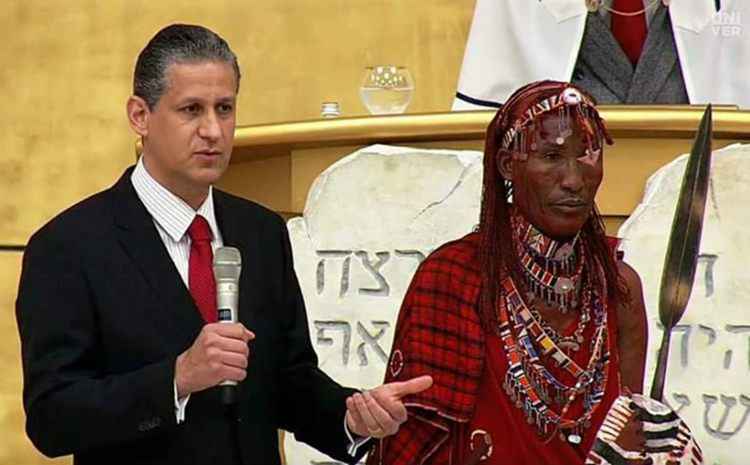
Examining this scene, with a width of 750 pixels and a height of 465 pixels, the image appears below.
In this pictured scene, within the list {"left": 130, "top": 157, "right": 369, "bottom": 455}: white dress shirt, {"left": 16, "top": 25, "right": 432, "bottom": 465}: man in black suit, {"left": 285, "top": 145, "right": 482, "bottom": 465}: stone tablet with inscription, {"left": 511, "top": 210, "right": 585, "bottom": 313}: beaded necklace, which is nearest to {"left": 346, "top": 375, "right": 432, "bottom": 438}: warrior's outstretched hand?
{"left": 16, "top": 25, "right": 432, "bottom": 465}: man in black suit

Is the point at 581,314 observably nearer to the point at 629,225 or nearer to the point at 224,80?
the point at 224,80

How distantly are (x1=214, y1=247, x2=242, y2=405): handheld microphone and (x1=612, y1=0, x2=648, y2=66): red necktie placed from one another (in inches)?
78.8

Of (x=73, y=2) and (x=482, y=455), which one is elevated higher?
(x=73, y=2)

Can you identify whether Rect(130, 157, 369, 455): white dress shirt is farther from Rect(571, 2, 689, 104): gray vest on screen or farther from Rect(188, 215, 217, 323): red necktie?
Rect(571, 2, 689, 104): gray vest on screen

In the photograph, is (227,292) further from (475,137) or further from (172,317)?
(475,137)

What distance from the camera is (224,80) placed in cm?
276

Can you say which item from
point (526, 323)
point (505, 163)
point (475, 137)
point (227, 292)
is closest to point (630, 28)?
point (475, 137)

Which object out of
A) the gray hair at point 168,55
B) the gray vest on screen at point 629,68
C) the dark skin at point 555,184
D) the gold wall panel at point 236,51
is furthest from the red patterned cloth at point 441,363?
the gold wall panel at point 236,51

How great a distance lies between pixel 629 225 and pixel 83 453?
151cm

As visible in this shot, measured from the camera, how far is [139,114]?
2.79 metres

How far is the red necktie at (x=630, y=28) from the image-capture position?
14.3 ft

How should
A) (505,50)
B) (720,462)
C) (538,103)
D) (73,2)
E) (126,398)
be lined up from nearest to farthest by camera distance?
(126,398)
(538,103)
(720,462)
(505,50)
(73,2)

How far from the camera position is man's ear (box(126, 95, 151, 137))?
110 inches

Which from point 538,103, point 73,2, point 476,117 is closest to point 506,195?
point 538,103
